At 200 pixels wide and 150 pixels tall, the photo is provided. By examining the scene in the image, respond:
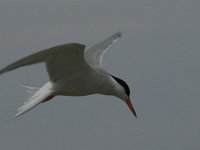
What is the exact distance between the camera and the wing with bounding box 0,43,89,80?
14.9 meters

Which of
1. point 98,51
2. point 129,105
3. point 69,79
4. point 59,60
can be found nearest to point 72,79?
point 69,79

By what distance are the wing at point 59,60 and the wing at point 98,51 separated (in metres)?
1.45

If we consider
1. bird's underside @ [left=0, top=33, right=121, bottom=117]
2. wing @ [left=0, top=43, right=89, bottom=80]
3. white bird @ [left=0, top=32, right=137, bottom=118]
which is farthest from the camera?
bird's underside @ [left=0, top=33, right=121, bottom=117]

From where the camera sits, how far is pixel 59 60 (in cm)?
1670

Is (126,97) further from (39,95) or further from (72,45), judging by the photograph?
(72,45)

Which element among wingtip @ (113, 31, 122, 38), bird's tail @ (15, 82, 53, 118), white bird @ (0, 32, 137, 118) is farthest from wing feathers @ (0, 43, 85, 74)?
wingtip @ (113, 31, 122, 38)

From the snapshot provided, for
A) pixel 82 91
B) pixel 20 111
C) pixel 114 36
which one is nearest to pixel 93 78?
pixel 82 91

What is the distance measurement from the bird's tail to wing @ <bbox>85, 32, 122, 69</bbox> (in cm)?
133

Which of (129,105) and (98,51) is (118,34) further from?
(129,105)

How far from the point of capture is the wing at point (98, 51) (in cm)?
1958

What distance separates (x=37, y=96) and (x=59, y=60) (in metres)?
1.29

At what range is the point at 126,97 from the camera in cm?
1886

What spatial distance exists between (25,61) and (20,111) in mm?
2360

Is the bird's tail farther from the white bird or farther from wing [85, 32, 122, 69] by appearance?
wing [85, 32, 122, 69]
